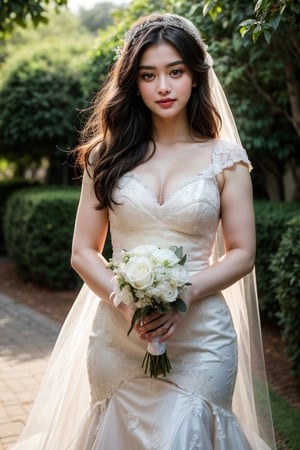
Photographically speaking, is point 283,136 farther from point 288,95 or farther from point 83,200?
point 83,200

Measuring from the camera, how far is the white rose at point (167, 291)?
237 centimetres

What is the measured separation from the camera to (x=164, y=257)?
7.97ft

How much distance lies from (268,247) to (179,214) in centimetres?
386

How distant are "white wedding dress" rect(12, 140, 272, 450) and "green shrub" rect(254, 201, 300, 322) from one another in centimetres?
343

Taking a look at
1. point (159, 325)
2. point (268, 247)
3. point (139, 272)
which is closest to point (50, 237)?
point (268, 247)

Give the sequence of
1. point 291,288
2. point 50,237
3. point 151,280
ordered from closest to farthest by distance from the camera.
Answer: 1. point 151,280
2. point 291,288
3. point 50,237

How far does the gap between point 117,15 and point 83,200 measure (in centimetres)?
492

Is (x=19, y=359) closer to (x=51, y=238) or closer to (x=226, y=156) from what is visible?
(x=51, y=238)

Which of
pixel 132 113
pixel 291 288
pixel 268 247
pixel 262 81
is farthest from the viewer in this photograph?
pixel 262 81

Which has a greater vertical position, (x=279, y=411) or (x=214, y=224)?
(x=214, y=224)

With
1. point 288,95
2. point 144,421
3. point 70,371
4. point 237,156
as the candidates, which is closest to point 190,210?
point 237,156

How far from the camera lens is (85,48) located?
12312 mm

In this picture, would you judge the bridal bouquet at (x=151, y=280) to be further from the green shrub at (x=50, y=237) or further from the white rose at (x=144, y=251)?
the green shrub at (x=50, y=237)

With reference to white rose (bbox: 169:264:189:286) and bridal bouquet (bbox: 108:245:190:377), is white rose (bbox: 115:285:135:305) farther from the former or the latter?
white rose (bbox: 169:264:189:286)
